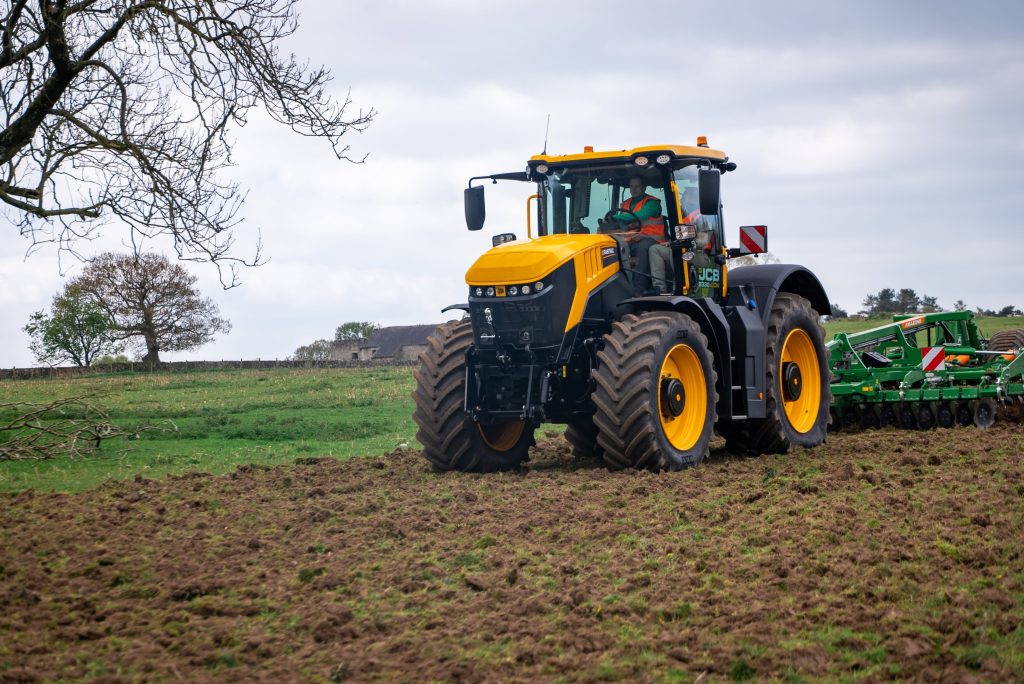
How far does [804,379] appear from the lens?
13.7m

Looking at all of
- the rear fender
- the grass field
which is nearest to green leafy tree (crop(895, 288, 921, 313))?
the grass field

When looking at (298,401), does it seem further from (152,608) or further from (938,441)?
(152,608)

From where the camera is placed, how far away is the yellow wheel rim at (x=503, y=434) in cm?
1159

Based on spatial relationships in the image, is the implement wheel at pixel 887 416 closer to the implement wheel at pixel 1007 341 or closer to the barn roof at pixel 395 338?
the implement wheel at pixel 1007 341

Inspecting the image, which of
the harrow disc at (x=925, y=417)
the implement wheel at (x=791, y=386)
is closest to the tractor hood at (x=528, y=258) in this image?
the implement wheel at (x=791, y=386)

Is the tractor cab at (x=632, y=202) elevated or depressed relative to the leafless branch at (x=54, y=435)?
elevated

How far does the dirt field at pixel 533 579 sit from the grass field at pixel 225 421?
276cm

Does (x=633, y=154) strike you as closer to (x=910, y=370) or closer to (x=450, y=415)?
(x=450, y=415)

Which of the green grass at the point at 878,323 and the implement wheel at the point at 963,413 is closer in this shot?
the implement wheel at the point at 963,413

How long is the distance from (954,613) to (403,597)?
3017mm

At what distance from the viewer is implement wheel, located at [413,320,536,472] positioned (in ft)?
A: 36.3

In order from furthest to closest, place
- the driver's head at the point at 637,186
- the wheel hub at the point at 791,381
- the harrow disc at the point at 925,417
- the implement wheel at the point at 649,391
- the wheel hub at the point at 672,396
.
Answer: the harrow disc at the point at 925,417 < the wheel hub at the point at 791,381 < the driver's head at the point at 637,186 < the wheel hub at the point at 672,396 < the implement wheel at the point at 649,391

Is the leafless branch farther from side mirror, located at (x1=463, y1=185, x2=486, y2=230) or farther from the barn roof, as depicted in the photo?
the barn roof

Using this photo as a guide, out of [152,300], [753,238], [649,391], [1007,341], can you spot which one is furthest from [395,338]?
[649,391]
